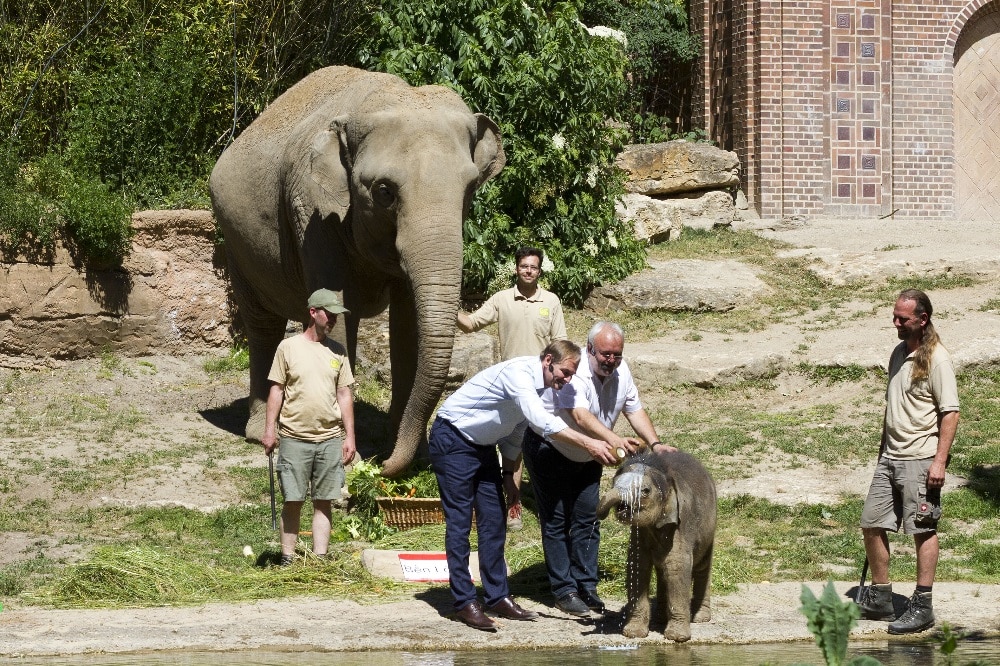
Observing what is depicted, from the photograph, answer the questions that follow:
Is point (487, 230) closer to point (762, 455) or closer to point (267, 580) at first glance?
point (762, 455)

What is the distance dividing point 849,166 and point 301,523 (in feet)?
45.1

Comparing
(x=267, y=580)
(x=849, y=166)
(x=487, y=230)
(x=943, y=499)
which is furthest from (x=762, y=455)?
(x=849, y=166)

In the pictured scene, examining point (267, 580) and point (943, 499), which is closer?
point (267, 580)

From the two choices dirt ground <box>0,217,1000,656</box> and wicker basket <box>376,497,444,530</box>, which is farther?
wicker basket <box>376,497,444,530</box>

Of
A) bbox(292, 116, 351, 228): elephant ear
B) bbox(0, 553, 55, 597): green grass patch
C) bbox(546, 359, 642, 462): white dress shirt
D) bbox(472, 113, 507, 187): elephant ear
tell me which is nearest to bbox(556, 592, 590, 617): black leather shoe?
bbox(546, 359, 642, 462): white dress shirt

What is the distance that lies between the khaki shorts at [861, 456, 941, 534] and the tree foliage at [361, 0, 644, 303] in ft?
28.9

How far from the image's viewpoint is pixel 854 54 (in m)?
21.5

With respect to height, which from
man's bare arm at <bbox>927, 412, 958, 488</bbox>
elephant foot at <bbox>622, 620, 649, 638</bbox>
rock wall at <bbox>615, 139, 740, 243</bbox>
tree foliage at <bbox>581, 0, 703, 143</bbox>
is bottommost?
elephant foot at <bbox>622, 620, 649, 638</bbox>

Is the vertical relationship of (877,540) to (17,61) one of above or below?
below

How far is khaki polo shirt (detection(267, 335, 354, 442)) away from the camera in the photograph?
900 cm

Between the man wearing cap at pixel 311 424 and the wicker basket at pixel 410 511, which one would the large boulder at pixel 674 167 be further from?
the man wearing cap at pixel 311 424

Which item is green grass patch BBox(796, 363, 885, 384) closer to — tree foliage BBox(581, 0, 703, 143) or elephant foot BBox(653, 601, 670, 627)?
elephant foot BBox(653, 601, 670, 627)

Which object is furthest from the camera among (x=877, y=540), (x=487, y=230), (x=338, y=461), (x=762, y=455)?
(x=487, y=230)

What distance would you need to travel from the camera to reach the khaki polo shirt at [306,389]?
9000mm
